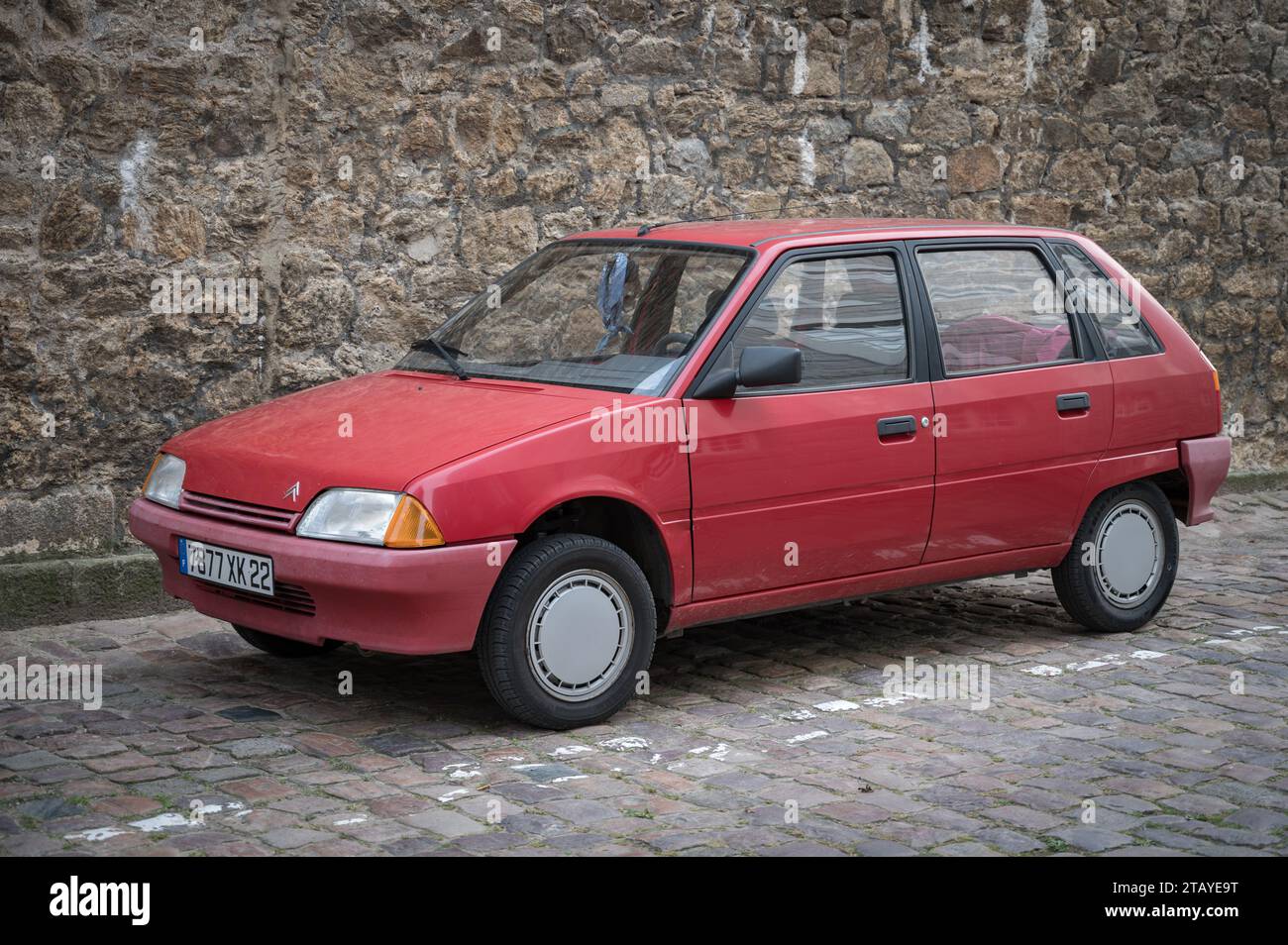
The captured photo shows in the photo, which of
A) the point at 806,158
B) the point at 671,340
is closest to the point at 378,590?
the point at 671,340

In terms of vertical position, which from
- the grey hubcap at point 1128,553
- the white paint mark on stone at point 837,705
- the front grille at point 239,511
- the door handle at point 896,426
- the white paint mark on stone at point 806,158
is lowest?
the white paint mark on stone at point 837,705

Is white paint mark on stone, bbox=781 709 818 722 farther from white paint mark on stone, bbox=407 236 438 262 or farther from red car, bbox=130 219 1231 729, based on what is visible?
white paint mark on stone, bbox=407 236 438 262

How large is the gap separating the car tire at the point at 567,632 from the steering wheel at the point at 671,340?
2.77 ft

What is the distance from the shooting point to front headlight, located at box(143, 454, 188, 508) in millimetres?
6066

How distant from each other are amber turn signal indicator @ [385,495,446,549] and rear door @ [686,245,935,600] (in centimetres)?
108

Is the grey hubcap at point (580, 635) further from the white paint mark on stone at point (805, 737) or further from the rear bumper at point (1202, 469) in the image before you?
the rear bumper at point (1202, 469)

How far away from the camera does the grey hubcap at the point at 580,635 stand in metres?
5.55

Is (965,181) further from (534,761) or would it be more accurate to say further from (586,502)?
(534,761)

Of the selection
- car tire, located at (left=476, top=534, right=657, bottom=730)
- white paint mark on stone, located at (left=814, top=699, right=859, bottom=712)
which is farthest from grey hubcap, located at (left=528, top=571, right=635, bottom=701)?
white paint mark on stone, located at (left=814, top=699, right=859, bottom=712)

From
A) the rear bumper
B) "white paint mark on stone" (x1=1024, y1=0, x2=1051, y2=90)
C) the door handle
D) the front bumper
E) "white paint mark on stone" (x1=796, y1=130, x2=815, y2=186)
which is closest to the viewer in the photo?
the front bumper

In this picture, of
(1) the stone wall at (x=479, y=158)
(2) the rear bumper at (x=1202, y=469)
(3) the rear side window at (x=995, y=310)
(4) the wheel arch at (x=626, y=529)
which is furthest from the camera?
(1) the stone wall at (x=479, y=158)

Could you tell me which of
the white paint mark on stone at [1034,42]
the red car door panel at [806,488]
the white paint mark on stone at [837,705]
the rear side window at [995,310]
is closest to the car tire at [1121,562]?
the rear side window at [995,310]

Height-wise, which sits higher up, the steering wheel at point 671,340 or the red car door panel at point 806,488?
the steering wheel at point 671,340

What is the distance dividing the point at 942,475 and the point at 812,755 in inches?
60.6
